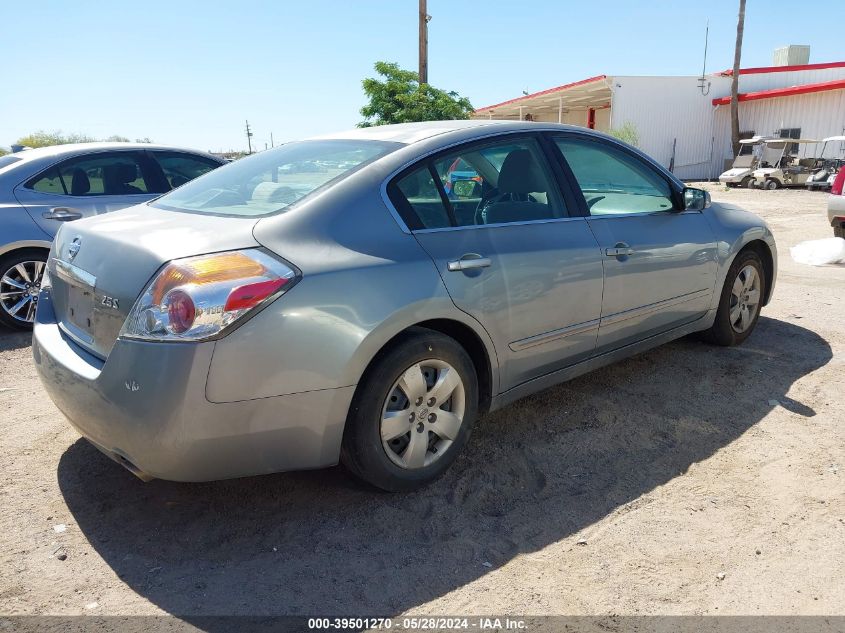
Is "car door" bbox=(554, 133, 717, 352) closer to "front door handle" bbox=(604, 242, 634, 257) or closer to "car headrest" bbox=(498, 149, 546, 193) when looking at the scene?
"front door handle" bbox=(604, 242, 634, 257)

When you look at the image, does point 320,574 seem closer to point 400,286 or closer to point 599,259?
point 400,286

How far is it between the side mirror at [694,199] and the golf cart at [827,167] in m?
21.2

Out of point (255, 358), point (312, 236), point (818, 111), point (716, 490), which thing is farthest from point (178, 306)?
point (818, 111)

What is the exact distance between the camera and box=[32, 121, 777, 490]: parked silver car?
7.74 ft

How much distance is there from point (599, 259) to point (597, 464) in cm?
104

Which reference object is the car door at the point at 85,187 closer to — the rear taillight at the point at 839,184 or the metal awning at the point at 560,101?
the rear taillight at the point at 839,184

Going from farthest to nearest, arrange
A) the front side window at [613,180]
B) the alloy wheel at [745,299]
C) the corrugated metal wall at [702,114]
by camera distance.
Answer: the corrugated metal wall at [702,114]
the alloy wheel at [745,299]
the front side window at [613,180]

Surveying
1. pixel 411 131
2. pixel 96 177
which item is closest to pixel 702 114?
pixel 96 177

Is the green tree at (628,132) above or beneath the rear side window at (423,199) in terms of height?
above

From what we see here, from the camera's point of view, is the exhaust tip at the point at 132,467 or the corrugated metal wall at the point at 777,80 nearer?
the exhaust tip at the point at 132,467

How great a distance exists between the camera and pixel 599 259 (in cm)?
351

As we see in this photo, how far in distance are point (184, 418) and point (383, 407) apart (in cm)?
76

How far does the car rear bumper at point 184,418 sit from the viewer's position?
231 centimetres

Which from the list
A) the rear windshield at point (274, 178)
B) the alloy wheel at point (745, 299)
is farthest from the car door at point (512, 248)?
the alloy wheel at point (745, 299)
